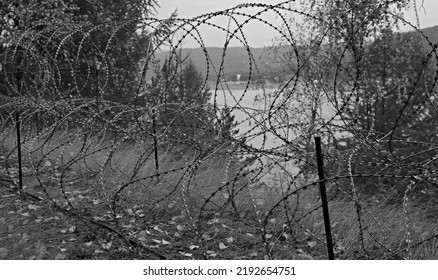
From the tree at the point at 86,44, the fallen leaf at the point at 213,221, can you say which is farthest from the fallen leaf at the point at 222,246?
the tree at the point at 86,44

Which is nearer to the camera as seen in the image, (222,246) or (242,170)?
(222,246)

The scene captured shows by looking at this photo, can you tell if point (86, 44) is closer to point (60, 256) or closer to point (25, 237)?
point (25, 237)

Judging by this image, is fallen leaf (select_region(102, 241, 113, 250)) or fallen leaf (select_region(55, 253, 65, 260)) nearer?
fallen leaf (select_region(55, 253, 65, 260))

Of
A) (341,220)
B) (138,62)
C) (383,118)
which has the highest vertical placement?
(138,62)

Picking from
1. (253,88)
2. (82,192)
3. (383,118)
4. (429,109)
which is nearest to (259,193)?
(82,192)

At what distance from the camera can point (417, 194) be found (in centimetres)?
873

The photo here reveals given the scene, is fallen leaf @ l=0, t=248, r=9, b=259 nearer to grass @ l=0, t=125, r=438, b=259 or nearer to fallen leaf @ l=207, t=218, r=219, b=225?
grass @ l=0, t=125, r=438, b=259

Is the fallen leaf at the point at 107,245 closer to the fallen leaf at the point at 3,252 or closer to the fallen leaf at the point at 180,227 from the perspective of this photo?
the fallen leaf at the point at 180,227

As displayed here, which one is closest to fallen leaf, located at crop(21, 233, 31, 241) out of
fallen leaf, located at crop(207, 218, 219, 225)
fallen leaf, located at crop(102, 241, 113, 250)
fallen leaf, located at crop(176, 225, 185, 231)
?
fallen leaf, located at crop(102, 241, 113, 250)

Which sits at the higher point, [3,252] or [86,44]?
[86,44]

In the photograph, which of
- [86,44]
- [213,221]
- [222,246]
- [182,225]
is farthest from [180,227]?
[86,44]

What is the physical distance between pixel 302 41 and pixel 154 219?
21.8ft

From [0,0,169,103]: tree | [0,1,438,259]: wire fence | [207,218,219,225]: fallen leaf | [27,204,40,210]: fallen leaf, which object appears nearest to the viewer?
[0,1,438,259]: wire fence
